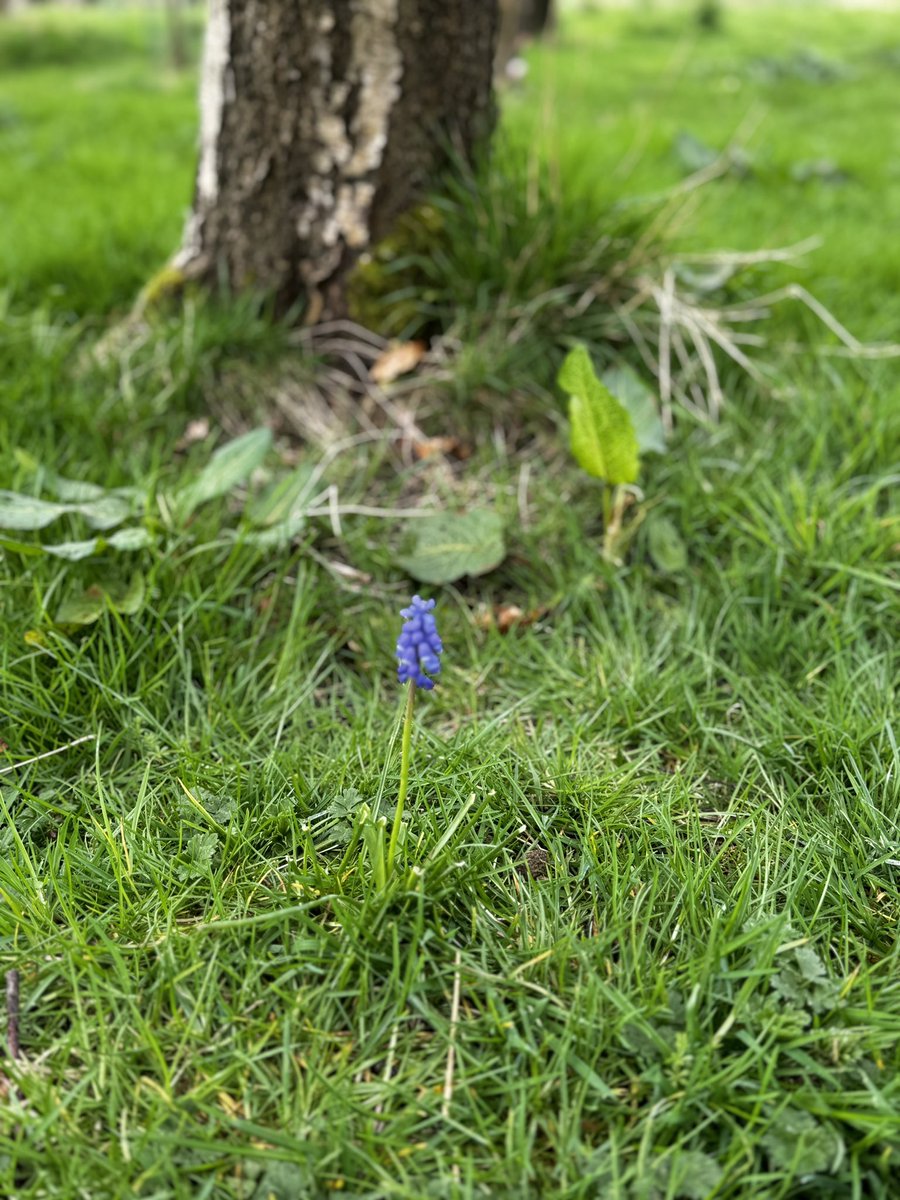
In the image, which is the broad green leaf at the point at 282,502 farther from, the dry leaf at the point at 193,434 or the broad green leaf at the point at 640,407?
the broad green leaf at the point at 640,407

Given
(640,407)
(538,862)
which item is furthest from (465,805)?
(640,407)

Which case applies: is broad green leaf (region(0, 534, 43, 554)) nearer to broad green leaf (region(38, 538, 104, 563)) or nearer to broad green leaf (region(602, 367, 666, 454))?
broad green leaf (region(38, 538, 104, 563))

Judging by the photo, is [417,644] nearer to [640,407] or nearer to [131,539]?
[131,539]

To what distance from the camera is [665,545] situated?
7.25 ft

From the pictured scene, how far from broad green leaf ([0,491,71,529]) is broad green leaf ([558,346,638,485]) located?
1132mm

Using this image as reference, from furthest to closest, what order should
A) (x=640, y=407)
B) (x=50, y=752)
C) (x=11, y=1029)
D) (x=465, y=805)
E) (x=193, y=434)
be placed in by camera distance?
(x=193, y=434), (x=640, y=407), (x=50, y=752), (x=465, y=805), (x=11, y=1029)

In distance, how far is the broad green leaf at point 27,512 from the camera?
196 centimetres

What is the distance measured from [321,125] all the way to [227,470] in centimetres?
115

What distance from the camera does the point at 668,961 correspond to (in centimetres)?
136

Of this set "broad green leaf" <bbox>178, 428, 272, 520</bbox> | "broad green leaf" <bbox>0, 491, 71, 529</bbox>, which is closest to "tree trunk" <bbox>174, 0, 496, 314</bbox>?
"broad green leaf" <bbox>178, 428, 272, 520</bbox>

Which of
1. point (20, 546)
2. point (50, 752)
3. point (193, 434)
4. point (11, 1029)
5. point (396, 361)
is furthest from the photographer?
point (396, 361)

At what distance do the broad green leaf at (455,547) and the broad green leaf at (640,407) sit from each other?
1.38 feet

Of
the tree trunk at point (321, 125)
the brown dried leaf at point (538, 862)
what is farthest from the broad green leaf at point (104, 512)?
the brown dried leaf at point (538, 862)

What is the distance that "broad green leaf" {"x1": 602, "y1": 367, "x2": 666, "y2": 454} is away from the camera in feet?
A: 7.50
